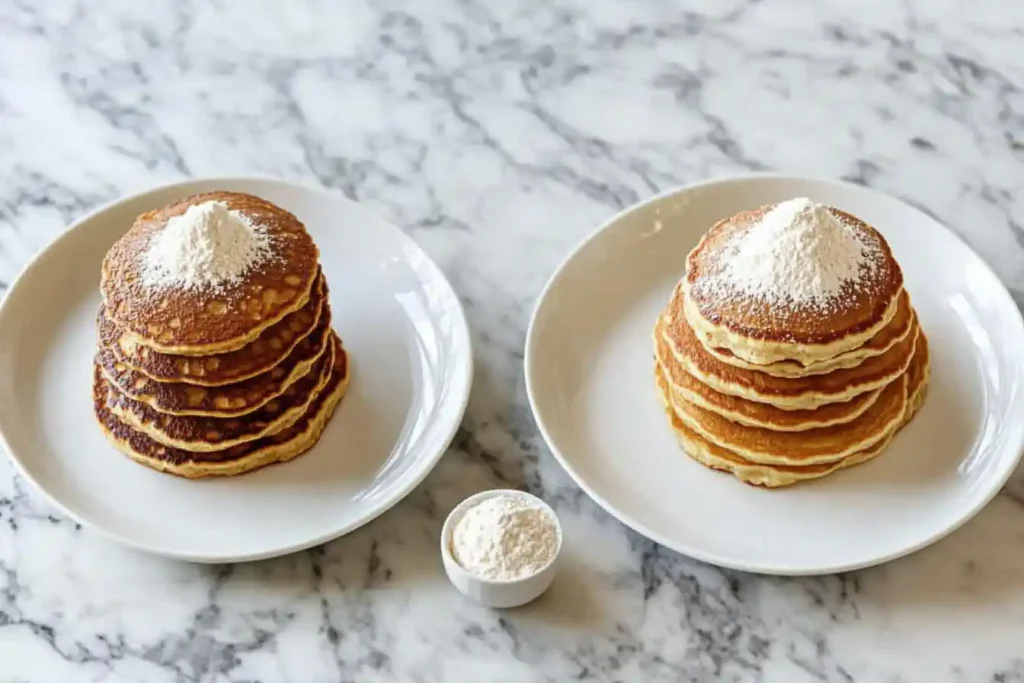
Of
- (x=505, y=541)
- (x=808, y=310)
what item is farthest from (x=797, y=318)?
(x=505, y=541)

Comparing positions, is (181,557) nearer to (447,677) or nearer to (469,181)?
(447,677)

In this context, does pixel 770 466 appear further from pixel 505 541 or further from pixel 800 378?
pixel 505 541

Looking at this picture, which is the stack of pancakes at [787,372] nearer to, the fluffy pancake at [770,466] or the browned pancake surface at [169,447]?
the fluffy pancake at [770,466]

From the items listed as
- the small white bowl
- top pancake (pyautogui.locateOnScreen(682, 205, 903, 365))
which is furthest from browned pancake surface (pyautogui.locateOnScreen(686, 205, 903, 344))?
the small white bowl

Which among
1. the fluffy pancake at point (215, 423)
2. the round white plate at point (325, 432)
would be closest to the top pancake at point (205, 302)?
the fluffy pancake at point (215, 423)

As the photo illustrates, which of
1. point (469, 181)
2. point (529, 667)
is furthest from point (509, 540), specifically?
point (469, 181)

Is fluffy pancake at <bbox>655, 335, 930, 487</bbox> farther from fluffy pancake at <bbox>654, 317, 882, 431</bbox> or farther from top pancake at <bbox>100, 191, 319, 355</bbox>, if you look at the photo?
top pancake at <bbox>100, 191, 319, 355</bbox>

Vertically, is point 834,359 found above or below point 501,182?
above
